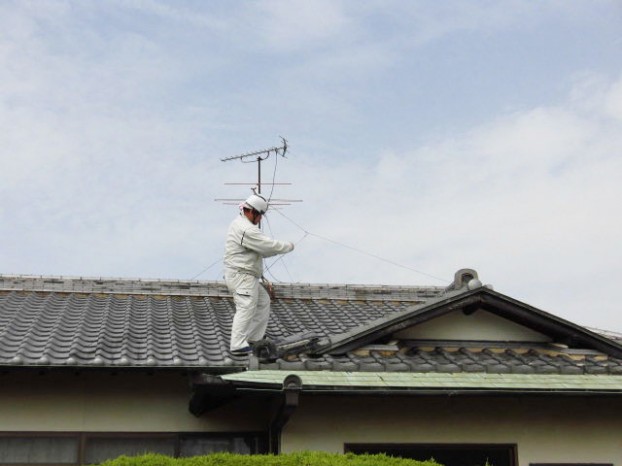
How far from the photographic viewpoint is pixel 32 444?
11.2 meters

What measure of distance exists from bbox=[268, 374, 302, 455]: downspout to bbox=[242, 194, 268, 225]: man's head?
282cm

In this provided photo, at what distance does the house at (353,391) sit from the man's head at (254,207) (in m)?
1.70

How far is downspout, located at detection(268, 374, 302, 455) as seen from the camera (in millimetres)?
9891

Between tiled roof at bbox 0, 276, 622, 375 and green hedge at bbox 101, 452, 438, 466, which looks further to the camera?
tiled roof at bbox 0, 276, 622, 375

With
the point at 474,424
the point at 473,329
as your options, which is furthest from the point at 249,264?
the point at 474,424

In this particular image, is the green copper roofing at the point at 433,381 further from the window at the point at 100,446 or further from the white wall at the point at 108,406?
the window at the point at 100,446

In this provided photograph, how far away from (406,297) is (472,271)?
197 inches

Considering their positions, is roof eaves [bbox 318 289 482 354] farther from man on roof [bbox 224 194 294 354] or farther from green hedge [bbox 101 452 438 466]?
green hedge [bbox 101 452 438 466]

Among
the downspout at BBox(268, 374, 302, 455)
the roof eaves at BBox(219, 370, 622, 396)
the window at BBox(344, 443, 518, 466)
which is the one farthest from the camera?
the window at BBox(344, 443, 518, 466)

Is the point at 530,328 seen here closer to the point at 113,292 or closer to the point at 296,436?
the point at 296,436

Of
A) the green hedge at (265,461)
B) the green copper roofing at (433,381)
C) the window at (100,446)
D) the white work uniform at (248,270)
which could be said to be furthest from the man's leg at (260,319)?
the green hedge at (265,461)

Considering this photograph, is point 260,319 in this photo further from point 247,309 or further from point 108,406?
point 108,406

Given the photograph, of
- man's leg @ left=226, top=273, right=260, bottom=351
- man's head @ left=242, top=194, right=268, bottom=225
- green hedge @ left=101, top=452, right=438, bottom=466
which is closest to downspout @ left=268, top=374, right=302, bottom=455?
green hedge @ left=101, top=452, right=438, bottom=466

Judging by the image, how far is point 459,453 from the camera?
11.6m
